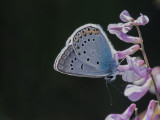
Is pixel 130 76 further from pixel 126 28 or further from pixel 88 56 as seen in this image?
pixel 88 56

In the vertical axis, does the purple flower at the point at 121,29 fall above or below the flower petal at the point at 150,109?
above

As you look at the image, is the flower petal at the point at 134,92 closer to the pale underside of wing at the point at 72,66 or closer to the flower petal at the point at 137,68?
the flower petal at the point at 137,68

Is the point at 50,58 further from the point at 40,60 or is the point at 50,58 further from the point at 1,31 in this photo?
the point at 1,31

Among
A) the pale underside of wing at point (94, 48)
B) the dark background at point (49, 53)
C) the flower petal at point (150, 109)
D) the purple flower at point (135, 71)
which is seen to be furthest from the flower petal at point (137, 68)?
the dark background at point (49, 53)

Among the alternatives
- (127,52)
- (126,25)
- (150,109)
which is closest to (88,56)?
(127,52)

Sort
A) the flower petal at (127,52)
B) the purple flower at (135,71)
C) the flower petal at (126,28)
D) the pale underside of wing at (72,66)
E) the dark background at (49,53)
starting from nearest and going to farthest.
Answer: the purple flower at (135,71) < the flower petal at (126,28) < the flower petal at (127,52) < the pale underside of wing at (72,66) < the dark background at (49,53)

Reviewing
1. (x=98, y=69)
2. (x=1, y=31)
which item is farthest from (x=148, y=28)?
(x=98, y=69)

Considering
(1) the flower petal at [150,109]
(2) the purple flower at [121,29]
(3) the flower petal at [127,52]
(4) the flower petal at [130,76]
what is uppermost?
(2) the purple flower at [121,29]
